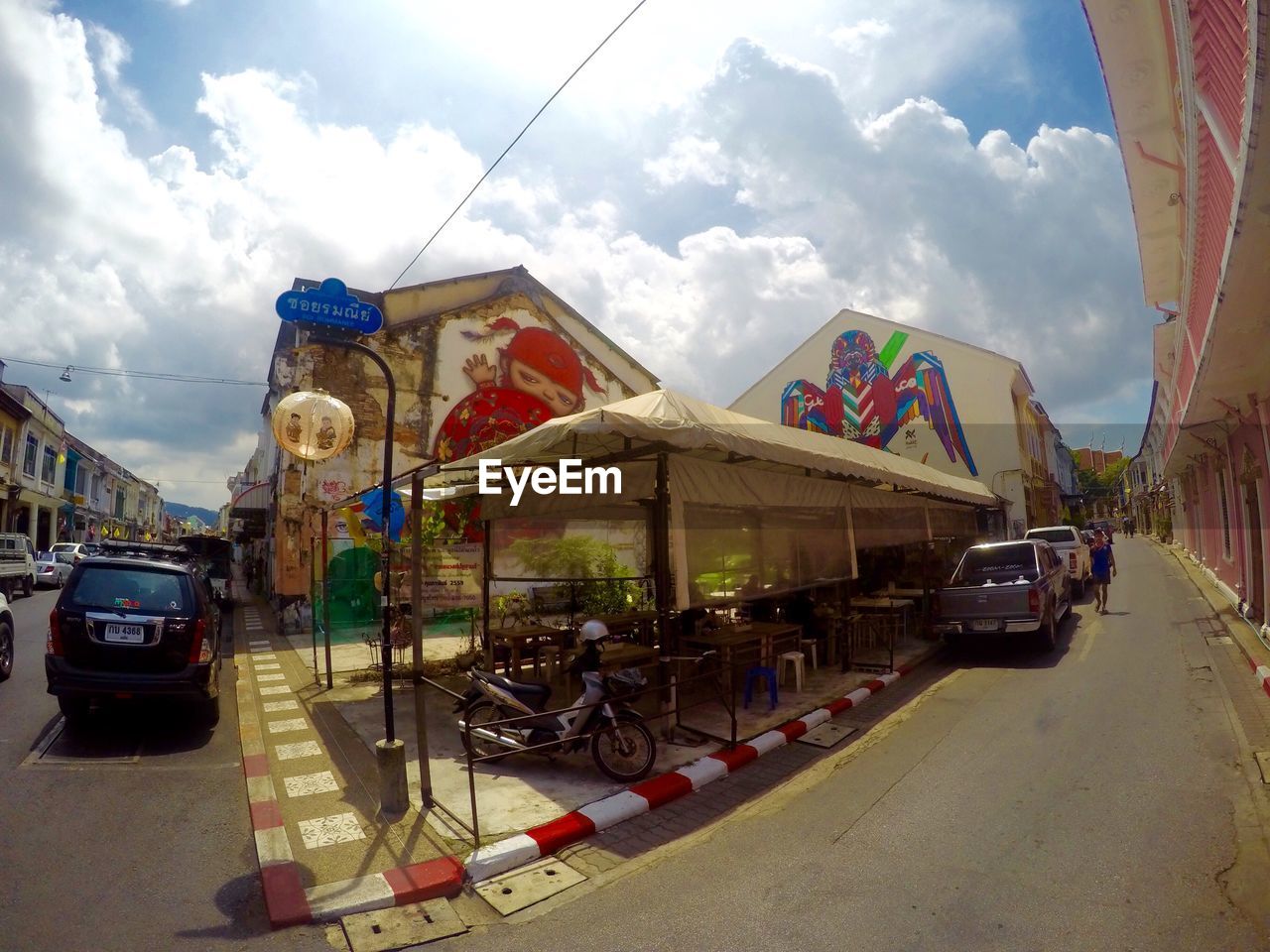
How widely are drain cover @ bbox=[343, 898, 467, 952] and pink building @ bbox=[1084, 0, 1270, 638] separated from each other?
5994mm

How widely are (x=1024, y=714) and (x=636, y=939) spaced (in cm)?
594

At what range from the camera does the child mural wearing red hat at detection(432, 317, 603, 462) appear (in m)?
19.1

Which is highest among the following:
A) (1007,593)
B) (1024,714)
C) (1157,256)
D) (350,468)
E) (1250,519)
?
(1157,256)

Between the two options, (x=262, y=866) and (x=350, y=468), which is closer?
(x=262, y=866)

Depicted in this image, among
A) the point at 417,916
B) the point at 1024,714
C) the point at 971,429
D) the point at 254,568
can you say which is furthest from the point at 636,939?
the point at 254,568

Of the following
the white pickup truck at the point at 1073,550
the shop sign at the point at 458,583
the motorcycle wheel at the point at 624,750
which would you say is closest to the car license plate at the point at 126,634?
the shop sign at the point at 458,583

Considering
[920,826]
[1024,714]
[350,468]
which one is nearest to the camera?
[920,826]

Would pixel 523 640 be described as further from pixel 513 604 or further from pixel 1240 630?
pixel 1240 630

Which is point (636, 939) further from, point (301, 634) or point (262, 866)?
point (301, 634)

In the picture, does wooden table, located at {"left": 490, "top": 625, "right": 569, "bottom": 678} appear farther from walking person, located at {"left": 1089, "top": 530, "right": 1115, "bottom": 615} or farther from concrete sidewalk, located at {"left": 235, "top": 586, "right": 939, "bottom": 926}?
walking person, located at {"left": 1089, "top": 530, "right": 1115, "bottom": 615}

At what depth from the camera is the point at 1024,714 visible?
7652mm

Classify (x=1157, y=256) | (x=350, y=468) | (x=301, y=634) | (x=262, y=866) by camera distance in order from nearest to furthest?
(x=262, y=866) → (x=1157, y=256) → (x=301, y=634) → (x=350, y=468)

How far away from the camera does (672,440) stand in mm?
6230

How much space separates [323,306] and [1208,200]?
292 inches
